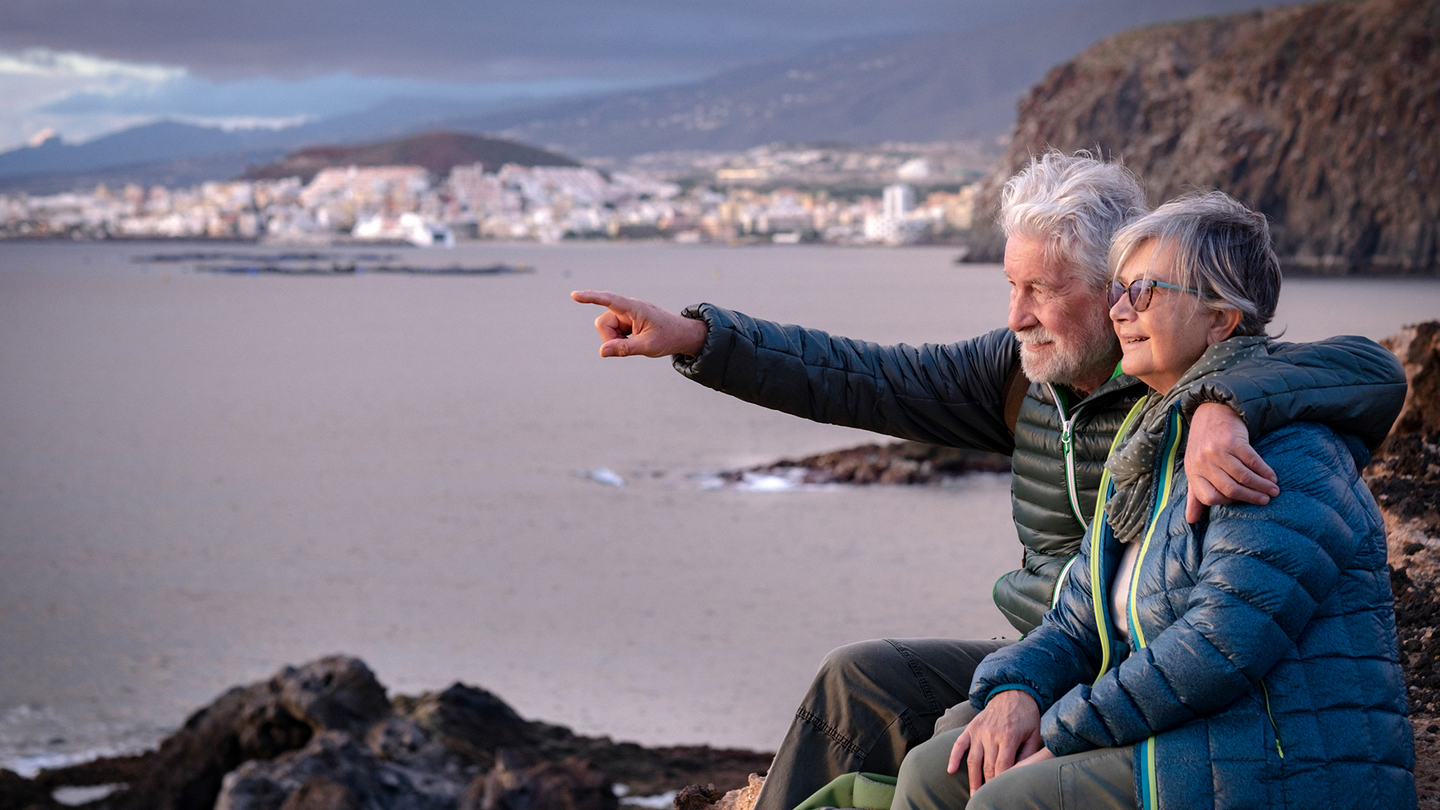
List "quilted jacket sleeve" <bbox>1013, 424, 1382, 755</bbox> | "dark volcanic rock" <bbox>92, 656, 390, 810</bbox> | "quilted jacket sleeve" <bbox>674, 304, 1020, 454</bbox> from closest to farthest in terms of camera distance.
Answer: "quilted jacket sleeve" <bbox>1013, 424, 1382, 755</bbox> < "quilted jacket sleeve" <bbox>674, 304, 1020, 454</bbox> < "dark volcanic rock" <bbox>92, 656, 390, 810</bbox>

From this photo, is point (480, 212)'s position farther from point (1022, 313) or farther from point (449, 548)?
point (1022, 313)

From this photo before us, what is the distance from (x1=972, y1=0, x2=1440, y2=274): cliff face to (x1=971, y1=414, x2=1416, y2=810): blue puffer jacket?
64.8m

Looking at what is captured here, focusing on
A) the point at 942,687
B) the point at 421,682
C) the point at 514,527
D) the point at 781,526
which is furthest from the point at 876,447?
the point at 942,687

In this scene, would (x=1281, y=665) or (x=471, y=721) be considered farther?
(x=471, y=721)

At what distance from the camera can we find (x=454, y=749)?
5.49m

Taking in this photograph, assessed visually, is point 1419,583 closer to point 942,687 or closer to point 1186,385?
point 942,687

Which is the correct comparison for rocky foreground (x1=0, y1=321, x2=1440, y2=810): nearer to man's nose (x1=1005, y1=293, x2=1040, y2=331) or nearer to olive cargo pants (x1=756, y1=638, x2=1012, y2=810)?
olive cargo pants (x1=756, y1=638, x2=1012, y2=810)

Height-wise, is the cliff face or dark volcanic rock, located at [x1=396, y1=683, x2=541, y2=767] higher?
the cliff face

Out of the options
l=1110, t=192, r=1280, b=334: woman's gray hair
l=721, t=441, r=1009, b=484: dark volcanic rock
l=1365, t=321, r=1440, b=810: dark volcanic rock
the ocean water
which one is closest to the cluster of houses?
the ocean water

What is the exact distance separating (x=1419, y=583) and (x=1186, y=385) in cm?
200

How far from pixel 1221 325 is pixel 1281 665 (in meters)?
0.47

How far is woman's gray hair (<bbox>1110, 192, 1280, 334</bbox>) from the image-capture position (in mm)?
1637

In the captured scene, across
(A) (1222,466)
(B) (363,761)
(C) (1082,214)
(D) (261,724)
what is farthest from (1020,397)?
(D) (261,724)

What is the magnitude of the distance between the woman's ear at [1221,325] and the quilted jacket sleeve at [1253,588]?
206 mm
